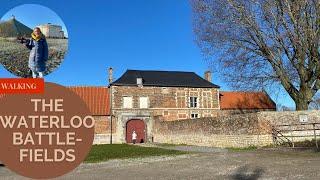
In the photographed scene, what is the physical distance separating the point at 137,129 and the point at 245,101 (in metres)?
12.8

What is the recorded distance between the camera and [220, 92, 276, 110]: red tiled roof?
4334 cm

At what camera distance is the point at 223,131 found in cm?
2247

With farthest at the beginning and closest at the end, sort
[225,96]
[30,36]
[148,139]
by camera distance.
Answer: [225,96], [148,139], [30,36]

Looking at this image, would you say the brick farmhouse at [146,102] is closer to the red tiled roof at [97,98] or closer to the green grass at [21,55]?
the red tiled roof at [97,98]

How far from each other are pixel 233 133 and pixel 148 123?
1694cm

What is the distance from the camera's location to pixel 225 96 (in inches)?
1761

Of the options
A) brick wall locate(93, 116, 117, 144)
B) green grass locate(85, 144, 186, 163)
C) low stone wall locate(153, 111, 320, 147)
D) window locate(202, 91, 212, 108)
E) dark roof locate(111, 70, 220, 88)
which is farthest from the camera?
window locate(202, 91, 212, 108)

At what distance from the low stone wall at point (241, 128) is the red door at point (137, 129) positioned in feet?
33.5

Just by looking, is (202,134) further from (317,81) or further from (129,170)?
(129,170)

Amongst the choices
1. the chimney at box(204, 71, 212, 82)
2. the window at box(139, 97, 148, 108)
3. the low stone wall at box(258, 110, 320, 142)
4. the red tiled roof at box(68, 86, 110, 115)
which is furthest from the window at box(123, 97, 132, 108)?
the low stone wall at box(258, 110, 320, 142)

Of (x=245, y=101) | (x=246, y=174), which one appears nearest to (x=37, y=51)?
(x=246, y=174)

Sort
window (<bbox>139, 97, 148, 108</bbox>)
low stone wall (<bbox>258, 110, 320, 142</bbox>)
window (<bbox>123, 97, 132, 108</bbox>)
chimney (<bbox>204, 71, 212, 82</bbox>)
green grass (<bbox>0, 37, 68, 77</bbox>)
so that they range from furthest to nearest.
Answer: chimney (<bbox>204, 71, 212, 82</bbox>) < window (<bbox>139, 97, 148, 108</bbox>) < window (<bbox>123, 97, 132, 108</bbox>) < low stone wall (<bbox>258, 110, 320, 142</bbox>) < green grass (<bbox>0, 37, 68, 77</bbox>)

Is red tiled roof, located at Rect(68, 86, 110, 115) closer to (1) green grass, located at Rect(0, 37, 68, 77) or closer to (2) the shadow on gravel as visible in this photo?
(2) the shadow on gravel

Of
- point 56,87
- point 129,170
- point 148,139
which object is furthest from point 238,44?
point 56,87
